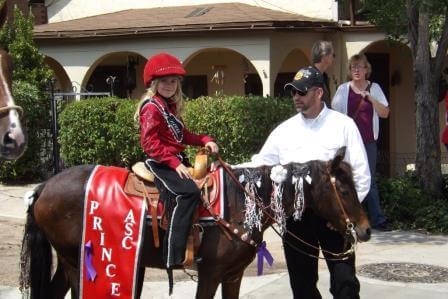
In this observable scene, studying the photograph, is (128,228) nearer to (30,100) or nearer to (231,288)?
(231,288)

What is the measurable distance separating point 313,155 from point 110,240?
144 cm

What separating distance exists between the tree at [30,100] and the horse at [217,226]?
777 centimetres

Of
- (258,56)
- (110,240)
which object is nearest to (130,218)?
(110,240)

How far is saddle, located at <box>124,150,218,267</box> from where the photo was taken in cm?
448

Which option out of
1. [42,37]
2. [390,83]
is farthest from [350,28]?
[42,37]

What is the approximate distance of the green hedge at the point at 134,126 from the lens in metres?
10.7

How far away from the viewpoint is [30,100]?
522 inches

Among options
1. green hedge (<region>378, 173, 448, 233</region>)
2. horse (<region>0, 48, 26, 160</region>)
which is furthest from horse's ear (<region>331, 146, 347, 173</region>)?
green hedge (<region>378, 173, 448, 233</region>)

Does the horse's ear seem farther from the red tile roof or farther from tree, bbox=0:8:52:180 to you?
the red tile roof

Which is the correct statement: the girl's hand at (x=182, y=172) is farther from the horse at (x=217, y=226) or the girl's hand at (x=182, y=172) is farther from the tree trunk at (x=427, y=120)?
the tree trunk at (x=427, y=120)

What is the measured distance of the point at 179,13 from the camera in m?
17.0

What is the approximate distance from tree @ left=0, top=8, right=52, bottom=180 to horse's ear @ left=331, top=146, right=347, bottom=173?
8.92 meters

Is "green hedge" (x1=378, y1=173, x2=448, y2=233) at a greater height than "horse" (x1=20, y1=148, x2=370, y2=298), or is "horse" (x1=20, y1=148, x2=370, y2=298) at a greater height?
"horse" (x1=20, y1=148, x2=370, y2=298)

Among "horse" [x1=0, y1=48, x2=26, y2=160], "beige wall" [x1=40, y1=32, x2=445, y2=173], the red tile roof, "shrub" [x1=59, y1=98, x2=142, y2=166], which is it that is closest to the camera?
"horse" [x1=0, y1=48, x2=26, y2=160]
